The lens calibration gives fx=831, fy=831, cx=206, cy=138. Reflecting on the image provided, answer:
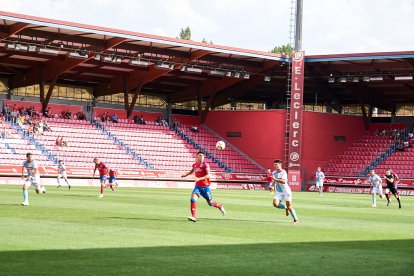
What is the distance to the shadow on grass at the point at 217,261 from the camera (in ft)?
42.5

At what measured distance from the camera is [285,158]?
227 feet

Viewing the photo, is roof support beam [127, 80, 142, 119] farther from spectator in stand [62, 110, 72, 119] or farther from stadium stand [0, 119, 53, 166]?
stadium stand [0, 119, 53, 166]

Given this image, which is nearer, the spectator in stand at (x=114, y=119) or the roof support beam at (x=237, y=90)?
the spectator in stand at (x=114, y=119)

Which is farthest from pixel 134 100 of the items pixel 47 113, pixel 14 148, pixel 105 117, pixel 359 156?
pixel 359 156

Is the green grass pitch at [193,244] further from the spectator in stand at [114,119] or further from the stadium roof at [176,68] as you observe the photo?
the spectator in stand at [114,119]

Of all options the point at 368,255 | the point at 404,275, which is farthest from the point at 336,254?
the point at 404,275

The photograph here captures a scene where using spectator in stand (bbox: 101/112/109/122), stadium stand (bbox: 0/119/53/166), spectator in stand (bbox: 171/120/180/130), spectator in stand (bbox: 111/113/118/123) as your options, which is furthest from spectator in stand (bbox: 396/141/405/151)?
stadium stand (bbox: 0/119/53/166)

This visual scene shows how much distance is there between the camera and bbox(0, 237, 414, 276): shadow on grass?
12945mm

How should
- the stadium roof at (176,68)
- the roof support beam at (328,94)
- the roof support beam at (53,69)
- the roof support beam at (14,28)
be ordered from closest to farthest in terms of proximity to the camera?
the roof support beam at (14,28) → the stadium roof at (176,68) → the roof support beam at (53,69) → the roof support beam at (328,94)

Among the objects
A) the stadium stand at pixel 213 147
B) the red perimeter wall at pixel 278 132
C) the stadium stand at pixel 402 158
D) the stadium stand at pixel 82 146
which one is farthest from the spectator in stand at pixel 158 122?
the stadium stand at pixel 402 158

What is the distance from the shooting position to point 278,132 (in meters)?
72.1

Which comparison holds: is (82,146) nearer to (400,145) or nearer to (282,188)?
(400,145)

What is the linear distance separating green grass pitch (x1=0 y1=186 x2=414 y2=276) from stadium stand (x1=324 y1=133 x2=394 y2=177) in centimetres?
4485

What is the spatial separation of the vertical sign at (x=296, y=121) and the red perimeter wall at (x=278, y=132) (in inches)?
162
